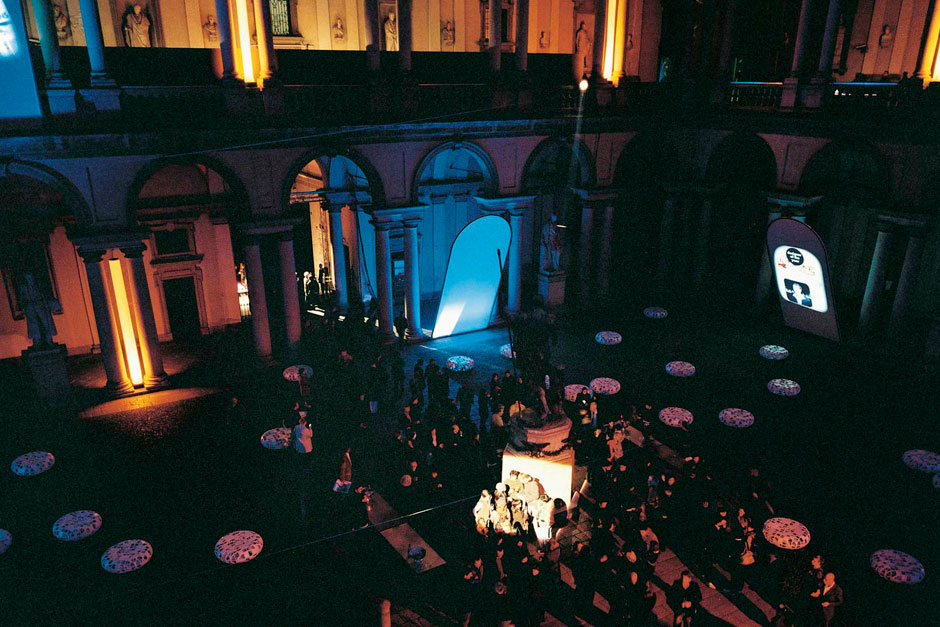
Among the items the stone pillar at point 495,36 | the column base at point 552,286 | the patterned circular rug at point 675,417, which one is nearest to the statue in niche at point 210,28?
the stone pillar at point 495,36

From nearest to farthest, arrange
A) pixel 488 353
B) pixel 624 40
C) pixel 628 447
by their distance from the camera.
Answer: pixel 628 447, pixel 488 353, pixel 624 40

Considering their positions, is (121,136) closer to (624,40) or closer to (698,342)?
(624,40)

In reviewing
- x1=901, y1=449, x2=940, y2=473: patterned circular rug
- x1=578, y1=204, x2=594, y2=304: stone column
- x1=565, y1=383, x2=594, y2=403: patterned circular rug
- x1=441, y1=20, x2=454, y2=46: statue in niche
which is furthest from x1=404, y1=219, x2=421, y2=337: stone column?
x1=901, y1=449, x2=940, y2=473: patterned circular rug

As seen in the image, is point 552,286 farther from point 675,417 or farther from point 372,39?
point 372,39

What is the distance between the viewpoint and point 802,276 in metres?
18.2

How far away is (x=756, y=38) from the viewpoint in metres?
25.2

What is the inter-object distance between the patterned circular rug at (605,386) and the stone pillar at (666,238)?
8.58m

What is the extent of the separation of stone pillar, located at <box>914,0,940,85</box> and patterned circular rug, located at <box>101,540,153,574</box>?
21548mm

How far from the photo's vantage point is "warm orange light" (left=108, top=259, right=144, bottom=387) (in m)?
16.0

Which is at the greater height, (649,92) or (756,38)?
(756,38)

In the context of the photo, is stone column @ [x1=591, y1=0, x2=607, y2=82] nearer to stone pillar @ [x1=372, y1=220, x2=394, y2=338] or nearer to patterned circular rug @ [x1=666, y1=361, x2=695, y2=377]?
stone pillar @ [x1=372, y1=220, x2=394, y2=338]

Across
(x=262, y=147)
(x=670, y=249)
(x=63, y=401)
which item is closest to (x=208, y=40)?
(x=262, y=147)

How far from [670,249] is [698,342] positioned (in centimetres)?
474

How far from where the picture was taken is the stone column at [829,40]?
716 inches
